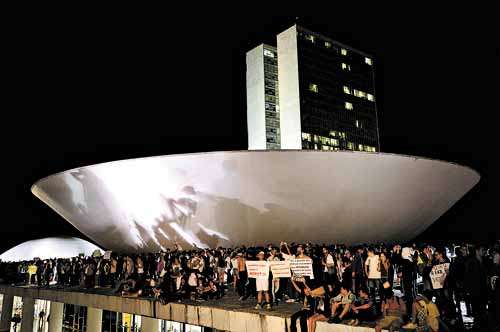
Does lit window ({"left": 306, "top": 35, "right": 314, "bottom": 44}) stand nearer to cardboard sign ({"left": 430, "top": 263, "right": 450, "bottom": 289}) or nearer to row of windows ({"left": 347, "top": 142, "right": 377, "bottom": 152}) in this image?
row of windows ({"left": 347, "top": 142, "right": 377, "bottom": 152})

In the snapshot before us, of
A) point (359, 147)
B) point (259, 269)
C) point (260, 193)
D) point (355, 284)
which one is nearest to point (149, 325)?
point (259, 269)

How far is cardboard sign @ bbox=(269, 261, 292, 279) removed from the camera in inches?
305

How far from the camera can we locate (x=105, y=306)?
11.1 meters

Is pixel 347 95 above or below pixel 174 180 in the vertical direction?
above

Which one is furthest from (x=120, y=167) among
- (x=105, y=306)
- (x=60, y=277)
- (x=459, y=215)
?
(x=459, y=215)

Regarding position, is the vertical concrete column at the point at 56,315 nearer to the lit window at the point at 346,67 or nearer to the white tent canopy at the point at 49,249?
the white tent canopy at the point at 49,249

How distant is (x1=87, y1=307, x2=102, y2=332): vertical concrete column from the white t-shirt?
8455mm

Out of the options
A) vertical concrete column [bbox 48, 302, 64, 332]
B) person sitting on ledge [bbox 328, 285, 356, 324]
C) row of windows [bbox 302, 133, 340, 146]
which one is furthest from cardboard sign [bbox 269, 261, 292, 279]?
row of windows [bbox 302, 133, 340, 146]


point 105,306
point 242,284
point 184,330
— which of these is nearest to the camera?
point 242,284

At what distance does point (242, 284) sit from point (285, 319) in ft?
8.50

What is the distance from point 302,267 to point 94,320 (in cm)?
807

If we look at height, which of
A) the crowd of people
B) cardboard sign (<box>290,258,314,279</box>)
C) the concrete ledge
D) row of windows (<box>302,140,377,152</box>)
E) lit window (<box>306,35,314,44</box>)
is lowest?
the concrete ledge

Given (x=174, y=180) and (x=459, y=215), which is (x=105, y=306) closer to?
(x=174, y=180)

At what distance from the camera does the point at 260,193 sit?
1697 cm
